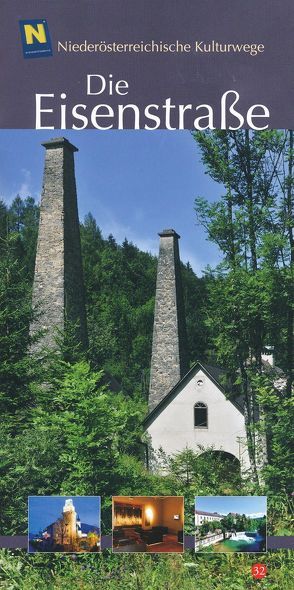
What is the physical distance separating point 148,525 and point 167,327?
1368 centimetres

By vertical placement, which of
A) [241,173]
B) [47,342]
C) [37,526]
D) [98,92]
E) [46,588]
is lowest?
[46,588]

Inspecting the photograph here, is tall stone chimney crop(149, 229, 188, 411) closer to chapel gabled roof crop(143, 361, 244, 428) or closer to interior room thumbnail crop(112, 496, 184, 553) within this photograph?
chapel gabled roof crop(143, 361, 244, 428)

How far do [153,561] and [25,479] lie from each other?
3.27 meters

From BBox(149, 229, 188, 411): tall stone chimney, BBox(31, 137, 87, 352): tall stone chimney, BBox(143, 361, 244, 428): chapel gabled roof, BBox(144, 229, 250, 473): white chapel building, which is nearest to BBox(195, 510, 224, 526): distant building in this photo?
BBox(144, 229, 250, 473): white chapel building

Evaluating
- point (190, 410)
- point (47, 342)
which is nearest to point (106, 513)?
point (47, 342)

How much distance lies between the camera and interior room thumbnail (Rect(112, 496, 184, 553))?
5.39 m

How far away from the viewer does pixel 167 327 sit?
19062mm

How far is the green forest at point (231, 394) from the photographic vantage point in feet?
17.7

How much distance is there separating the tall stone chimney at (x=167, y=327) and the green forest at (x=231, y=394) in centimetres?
410

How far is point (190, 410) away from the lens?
1744cm

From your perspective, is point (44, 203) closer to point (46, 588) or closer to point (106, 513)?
point (106, 513)

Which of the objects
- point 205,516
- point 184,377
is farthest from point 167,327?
point 205,516

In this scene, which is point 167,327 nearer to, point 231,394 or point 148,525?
point 231,394

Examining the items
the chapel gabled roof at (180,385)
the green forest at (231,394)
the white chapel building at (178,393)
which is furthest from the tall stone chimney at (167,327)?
the green forest at (231,394)
